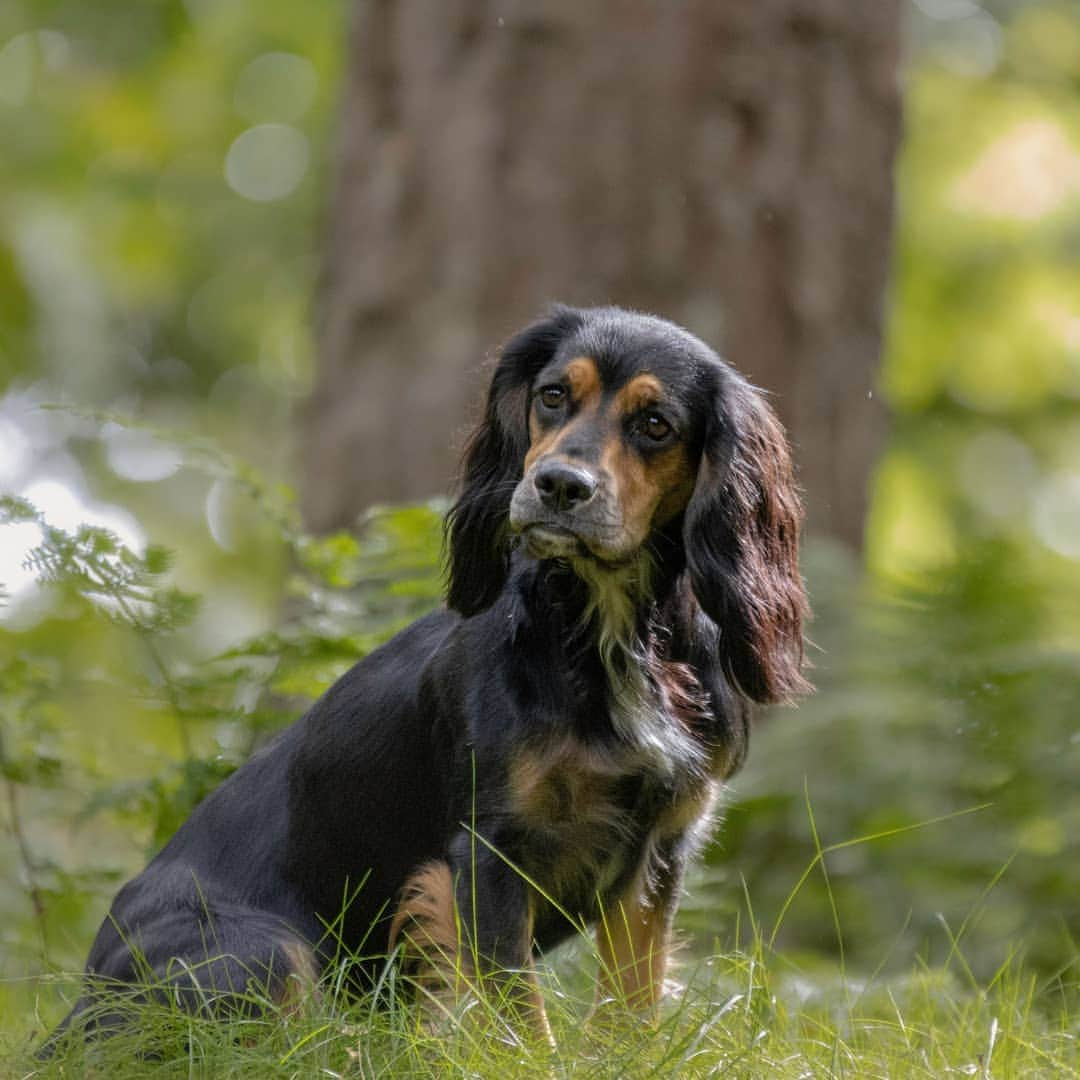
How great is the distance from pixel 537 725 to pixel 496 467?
87 centimetres

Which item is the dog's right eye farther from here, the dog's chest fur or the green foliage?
the green foliage

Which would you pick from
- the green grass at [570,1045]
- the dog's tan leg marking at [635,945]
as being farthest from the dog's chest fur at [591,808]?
the green grass at [570,1045]

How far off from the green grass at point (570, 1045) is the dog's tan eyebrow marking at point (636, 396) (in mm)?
1314

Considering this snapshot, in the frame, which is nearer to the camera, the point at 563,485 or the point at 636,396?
the point at 563,485

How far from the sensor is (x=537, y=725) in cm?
392

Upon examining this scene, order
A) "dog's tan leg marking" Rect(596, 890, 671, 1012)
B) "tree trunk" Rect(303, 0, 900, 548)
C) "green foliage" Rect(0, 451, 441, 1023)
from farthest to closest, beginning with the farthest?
"tree trunk" Rect(303, 0, 900, 548)
"green foliage" Rect(0, 451, 441, 1023)
"dog's tan leg marking" Rect(596, 890, 671, 1012)

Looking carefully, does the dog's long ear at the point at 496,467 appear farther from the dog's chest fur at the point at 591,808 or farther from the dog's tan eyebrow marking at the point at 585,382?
the dog's chest fur at the point at 591,808

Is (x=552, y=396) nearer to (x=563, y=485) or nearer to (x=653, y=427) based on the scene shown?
(x=653, y=427)

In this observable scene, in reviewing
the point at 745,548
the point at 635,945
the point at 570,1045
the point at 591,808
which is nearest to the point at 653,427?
the point at 745,548

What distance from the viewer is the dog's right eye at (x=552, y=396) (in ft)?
13.9

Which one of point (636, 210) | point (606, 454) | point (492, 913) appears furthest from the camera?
point (636, 210)

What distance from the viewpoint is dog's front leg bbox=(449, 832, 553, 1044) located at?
385 centimetres

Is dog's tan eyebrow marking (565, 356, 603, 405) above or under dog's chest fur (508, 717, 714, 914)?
above

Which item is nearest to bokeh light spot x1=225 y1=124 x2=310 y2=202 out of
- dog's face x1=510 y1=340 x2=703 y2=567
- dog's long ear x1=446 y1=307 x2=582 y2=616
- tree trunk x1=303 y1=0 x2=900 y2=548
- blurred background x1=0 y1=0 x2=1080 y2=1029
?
blurred background x1=0 y1=0 x2=1080 y2=1029
